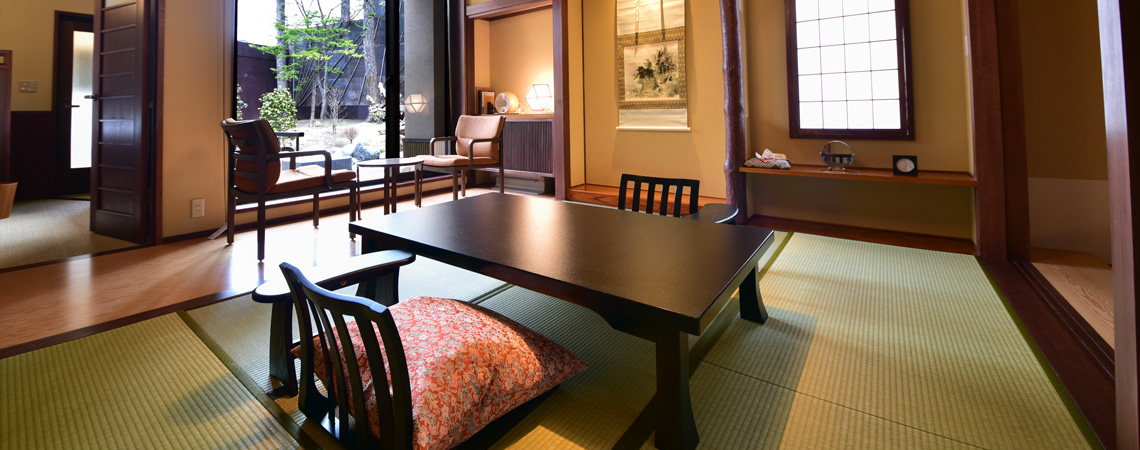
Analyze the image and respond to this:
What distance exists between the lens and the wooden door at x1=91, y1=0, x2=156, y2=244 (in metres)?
3.21

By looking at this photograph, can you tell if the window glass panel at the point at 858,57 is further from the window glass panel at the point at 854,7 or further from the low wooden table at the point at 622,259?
the low wooden table at the point at 622,259

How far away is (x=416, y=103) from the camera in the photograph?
548cm

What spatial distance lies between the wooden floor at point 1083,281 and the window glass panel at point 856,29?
1.85 m

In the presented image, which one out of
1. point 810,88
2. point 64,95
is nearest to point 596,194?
point 810,88

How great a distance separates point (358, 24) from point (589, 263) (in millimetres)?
4889

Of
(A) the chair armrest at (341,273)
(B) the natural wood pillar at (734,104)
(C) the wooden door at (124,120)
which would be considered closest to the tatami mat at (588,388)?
(A) the chair armrest at (341,273)

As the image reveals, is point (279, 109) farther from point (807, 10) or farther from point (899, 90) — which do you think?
point (899, 90)

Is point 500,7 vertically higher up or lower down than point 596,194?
higher up

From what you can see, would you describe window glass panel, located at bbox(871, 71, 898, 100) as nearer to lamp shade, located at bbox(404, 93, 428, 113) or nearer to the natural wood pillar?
the natural wood pillar

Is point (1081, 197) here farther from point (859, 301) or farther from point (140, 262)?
point (140, 262)

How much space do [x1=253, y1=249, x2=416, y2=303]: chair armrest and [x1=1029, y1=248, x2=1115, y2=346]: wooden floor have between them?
8.49ft

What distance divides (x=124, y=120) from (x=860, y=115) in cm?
540

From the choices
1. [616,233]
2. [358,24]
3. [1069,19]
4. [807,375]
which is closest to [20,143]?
[358,24]

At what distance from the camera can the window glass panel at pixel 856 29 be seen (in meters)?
3.64
